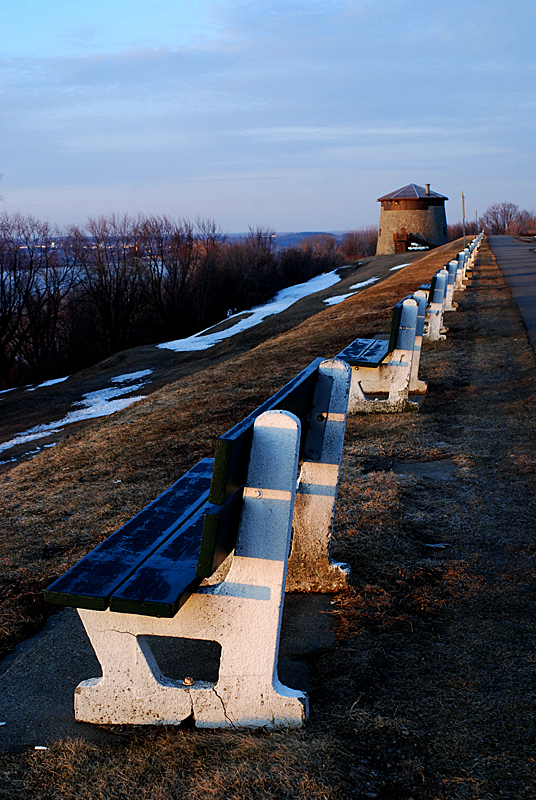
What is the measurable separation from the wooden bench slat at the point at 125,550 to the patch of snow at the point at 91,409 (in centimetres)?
1041

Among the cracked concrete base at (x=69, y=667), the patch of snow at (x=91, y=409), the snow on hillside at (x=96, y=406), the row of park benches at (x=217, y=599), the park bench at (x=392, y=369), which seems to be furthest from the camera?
the snow on hillside at (x=96, y=406)

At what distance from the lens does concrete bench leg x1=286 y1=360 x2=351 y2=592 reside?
3.41 metres

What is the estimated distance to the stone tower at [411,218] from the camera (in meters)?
66.8

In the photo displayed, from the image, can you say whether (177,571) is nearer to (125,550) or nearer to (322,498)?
(125,550)

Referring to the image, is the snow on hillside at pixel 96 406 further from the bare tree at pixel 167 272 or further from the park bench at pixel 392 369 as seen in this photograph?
the bare tree at pixel 167 272

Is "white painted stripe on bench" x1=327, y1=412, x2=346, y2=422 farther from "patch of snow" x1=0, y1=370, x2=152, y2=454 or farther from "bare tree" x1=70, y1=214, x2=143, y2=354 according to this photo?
"bare tree" x1=70, y1=214, x2=143, y2=354

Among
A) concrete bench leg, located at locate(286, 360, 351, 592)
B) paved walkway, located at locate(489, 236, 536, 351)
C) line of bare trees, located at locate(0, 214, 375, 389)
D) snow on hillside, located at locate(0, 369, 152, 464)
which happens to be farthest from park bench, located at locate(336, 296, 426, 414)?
line of bare trees, located at locate(0, 214, 375, 389)

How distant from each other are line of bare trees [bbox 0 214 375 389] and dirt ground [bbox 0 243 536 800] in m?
39.8

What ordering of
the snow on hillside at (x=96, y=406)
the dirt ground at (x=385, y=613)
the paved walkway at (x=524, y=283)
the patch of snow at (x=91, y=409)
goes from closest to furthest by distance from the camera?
the dirt ground at (x=385, y=613) < the paved walkway at (x=524, y=283) < the patch of snow at (x=91, y=409) < the snow on hillside at (x=96, y=406)

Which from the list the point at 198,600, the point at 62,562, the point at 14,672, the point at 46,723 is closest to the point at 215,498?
the point at 198,600

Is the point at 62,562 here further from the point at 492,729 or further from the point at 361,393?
the point at 361,393

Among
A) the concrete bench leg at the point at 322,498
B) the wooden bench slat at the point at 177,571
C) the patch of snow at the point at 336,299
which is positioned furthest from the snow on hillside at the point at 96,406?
the patch of snow at the point at 336,299

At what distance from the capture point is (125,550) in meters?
2.78

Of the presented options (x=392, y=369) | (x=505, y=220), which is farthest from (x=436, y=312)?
(x=505, y=220)
